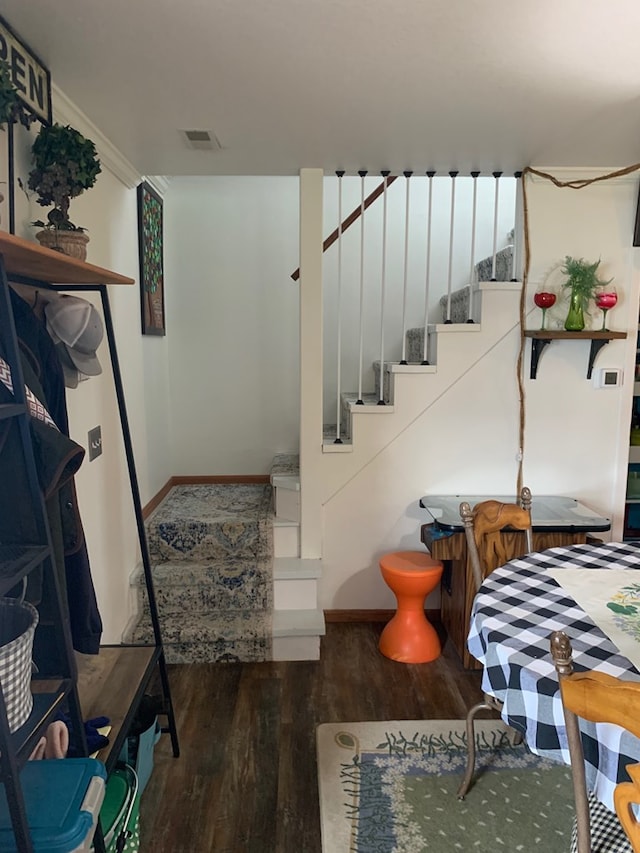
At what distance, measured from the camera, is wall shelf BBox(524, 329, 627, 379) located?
2842 millimetres

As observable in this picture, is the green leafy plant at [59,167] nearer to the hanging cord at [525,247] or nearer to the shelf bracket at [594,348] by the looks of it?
the hanging cord at [525,247]

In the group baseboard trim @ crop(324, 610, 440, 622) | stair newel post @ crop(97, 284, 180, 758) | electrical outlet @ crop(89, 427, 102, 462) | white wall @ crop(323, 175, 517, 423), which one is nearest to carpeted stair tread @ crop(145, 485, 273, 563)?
baseboard trim @ crop(324, 610, 440, 622)

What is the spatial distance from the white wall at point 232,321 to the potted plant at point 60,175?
2101 millimetres

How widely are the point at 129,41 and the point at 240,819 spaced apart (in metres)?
2.36

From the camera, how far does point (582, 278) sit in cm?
285

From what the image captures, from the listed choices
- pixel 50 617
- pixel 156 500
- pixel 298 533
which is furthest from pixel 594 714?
pixel 156 500

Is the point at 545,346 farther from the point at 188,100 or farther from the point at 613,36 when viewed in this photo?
the point at 188,100

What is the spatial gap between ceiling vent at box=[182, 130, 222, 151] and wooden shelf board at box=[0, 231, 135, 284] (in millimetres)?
916

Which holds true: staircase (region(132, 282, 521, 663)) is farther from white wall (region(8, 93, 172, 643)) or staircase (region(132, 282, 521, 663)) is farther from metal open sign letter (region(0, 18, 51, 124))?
metal open sign letter (region(0, 18, 51, 124))

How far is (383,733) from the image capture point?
225 cm

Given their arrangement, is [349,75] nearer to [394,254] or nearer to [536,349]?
[536,349]

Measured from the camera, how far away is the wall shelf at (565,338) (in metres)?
2.84

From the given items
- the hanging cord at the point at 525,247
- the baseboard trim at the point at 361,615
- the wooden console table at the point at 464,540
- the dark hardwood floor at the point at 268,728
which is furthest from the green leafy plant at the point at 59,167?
the baseboard trim at the point at 361,615

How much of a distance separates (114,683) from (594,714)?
138 centimetres
